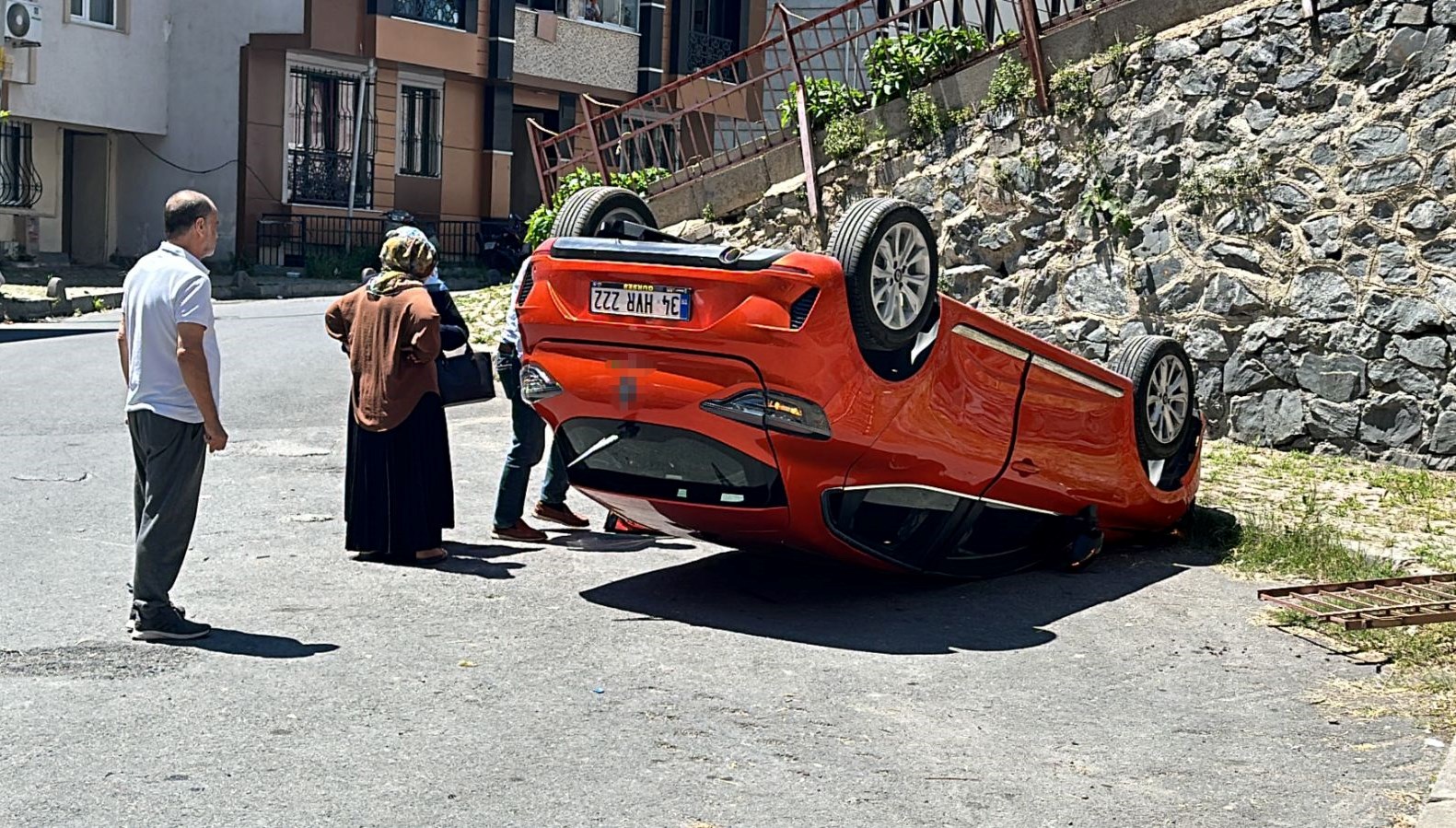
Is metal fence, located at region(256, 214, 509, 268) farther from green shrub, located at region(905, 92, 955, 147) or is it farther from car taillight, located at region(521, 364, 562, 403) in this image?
car taillight, located at region(521, 364, 562, 403)

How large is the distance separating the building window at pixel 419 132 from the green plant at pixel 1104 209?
871 inches

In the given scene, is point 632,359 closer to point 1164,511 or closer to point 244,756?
point 244,756

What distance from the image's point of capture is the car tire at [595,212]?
7.93 m

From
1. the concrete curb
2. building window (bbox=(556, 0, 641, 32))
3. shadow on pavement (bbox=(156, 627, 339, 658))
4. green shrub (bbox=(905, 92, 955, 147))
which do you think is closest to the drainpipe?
building window (bbox=(556, 0, 641, 32))

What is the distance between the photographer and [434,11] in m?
31.8

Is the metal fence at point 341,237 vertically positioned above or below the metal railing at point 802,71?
below

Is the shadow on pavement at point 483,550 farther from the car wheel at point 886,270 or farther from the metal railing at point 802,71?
the metal railing at point 802,71

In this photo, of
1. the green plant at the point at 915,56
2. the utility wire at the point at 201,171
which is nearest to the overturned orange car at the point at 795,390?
the green plant at the point at 915,56

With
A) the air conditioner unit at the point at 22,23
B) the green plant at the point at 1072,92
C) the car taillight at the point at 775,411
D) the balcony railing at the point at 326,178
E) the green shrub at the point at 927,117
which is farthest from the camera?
the balcony railing at the point at 326,178

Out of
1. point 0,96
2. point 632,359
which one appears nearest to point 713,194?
point 632,359

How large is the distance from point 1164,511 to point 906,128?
17.5 ft

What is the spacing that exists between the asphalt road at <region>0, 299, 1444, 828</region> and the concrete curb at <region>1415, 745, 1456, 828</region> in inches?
6.9

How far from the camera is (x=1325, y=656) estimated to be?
6.81 metres

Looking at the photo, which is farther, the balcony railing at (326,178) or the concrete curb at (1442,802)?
the balcony railing at (326,178)
